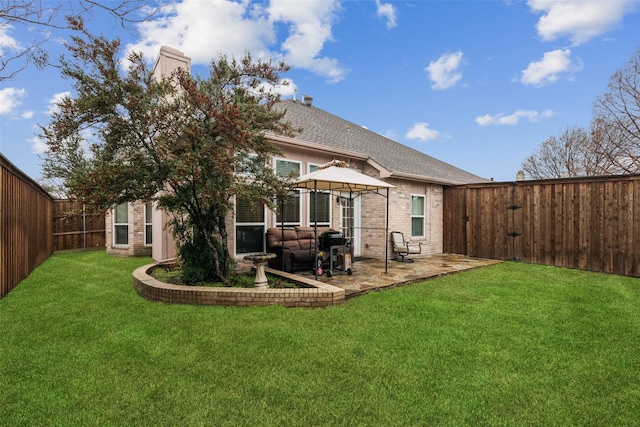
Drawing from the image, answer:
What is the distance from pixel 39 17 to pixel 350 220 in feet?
26.7

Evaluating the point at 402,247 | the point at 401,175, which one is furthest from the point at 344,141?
the point at 402,247

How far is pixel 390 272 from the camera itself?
747 cm

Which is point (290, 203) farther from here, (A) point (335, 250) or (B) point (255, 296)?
(B) point (255, 296)

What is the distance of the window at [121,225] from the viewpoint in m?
11.3

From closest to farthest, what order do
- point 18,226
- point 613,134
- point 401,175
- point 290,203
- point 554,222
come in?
point 18,226 < point 290,203 < point 554,222 < point 401,175 < point 613,134

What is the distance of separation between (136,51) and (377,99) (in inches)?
453

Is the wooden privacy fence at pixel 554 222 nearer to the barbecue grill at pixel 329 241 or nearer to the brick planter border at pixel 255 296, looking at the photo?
the barbecue grill at pixel 329 241

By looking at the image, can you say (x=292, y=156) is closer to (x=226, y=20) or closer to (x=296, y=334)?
(x=226, y=20)

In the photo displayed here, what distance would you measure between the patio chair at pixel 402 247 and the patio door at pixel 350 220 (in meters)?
1.20

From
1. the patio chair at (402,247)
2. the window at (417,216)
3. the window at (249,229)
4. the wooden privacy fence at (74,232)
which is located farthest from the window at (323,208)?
the wooden privacy fence at (74,232)

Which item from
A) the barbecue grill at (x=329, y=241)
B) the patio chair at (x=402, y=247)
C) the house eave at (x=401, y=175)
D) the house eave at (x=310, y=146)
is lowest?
the patio chair at (x=402, y=247)

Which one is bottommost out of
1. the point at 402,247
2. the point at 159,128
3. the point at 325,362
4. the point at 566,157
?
the point at 325,362

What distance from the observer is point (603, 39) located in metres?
10.7

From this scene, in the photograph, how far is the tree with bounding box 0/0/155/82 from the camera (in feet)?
10.6
